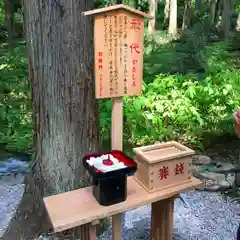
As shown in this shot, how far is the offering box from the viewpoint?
2036 millimetres

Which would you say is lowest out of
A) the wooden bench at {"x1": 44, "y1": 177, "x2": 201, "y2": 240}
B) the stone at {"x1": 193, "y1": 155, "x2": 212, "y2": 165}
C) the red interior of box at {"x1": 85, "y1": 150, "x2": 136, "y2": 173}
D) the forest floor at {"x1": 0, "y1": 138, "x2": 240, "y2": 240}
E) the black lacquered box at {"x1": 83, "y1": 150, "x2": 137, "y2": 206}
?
the forest floor at {"x1": 0, "y1": 138, "x2": 240, "y2": 240}

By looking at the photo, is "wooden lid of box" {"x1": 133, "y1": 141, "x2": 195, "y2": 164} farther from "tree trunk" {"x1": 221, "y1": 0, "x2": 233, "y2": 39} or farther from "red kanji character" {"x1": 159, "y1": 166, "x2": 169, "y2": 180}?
"tree trunk" {"x1": 221, "y1": 0, "x2": 233, "y2": 39}

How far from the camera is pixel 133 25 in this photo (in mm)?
1957

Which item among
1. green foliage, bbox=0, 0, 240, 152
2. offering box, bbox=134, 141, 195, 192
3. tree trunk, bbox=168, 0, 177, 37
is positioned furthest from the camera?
tree trunk, bbox=168, 0, 177, 37

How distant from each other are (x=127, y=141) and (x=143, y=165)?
2.64 m

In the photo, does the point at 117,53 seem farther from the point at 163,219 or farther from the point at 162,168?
the point at 163,219

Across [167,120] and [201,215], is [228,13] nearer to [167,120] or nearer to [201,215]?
[167,120]

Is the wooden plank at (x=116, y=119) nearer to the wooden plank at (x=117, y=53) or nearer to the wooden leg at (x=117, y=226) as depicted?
the wooden plank at (x=117, y=53)

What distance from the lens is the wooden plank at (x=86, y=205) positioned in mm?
1790

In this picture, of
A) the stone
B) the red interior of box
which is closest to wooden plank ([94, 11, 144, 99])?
the red interior of box

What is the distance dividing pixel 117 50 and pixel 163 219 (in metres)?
1.25

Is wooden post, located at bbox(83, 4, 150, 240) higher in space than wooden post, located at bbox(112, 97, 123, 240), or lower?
higher

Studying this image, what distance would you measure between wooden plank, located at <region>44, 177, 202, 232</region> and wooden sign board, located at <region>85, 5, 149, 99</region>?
0.64 m

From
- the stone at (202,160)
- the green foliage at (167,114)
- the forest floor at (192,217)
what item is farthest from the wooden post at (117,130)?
the stone at (202,160)
